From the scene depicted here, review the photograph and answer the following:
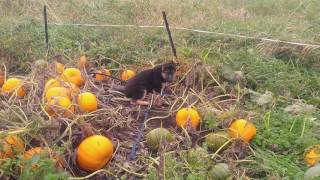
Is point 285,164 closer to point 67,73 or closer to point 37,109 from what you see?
point 37,109

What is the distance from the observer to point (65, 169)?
2.96 metres

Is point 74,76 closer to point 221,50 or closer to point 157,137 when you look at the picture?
point 157,137

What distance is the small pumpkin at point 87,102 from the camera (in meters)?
3.61

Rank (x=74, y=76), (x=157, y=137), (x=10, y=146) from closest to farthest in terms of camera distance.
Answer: (x=10, y=146) → (x=157, y=137) → (x=74, y=76)

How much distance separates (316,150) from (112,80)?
7.25ft

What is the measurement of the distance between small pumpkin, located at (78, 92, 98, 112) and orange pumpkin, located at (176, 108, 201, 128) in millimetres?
692

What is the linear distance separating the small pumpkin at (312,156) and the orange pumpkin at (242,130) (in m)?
0.43

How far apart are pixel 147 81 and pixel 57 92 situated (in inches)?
42.6

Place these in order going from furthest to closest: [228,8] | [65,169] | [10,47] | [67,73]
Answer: [228,8]
[10,47]
[67,73]
[65,169]

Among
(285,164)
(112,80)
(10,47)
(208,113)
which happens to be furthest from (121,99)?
(10,47)

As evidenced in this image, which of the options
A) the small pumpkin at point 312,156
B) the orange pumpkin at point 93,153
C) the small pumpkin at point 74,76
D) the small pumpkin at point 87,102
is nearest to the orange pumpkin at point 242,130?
the small pumpkin at point 312,156

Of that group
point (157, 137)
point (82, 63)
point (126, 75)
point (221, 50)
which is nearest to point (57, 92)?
point (157, 137)

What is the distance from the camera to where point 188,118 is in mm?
3570

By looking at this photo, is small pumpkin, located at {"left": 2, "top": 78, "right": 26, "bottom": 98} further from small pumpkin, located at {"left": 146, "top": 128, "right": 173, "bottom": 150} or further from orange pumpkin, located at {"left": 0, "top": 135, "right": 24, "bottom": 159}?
small pumpkin, located at {"left": 146, "top": 128, "right": 173, "bottom": 150}
